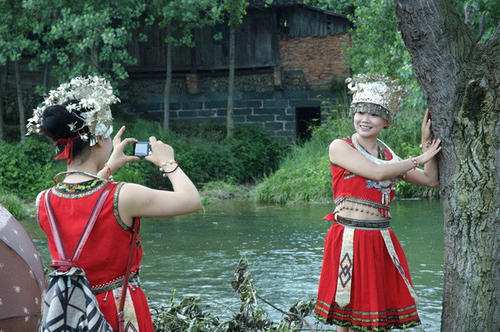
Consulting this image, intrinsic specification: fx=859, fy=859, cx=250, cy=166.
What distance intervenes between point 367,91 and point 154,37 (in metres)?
19.3

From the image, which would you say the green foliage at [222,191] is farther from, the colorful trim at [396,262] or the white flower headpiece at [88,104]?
the white flower headpiece at [88,104]

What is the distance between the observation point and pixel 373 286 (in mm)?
4754

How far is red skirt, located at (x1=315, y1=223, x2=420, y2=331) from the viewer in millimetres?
4742

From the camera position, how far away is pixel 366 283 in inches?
188

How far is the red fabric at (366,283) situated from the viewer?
475cm

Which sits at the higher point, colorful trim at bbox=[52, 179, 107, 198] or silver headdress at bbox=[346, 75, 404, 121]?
silver headdress at bbox=[346, 75, 404, 121]

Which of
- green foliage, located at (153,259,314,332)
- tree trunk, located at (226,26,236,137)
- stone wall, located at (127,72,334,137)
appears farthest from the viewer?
stone wall, located at (127,72,334,137)

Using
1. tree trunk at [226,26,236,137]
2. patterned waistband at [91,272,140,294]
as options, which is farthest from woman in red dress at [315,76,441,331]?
tree trunk at [226,26,236,137]

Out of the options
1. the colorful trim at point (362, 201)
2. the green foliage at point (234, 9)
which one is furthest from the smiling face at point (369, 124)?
the green foliage at point (234, 9)

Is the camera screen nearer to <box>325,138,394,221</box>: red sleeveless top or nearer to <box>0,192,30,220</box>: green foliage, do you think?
<box>325,138,394,221</box>: red sleeveless top

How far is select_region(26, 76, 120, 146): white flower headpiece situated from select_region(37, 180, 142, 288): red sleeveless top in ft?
0.75

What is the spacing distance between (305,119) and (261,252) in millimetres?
13777

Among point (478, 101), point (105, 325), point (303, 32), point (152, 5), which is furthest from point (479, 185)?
point (303, 32)

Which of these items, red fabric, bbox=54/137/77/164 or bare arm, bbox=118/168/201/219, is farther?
red fabric, bbox=54/137/77/164
